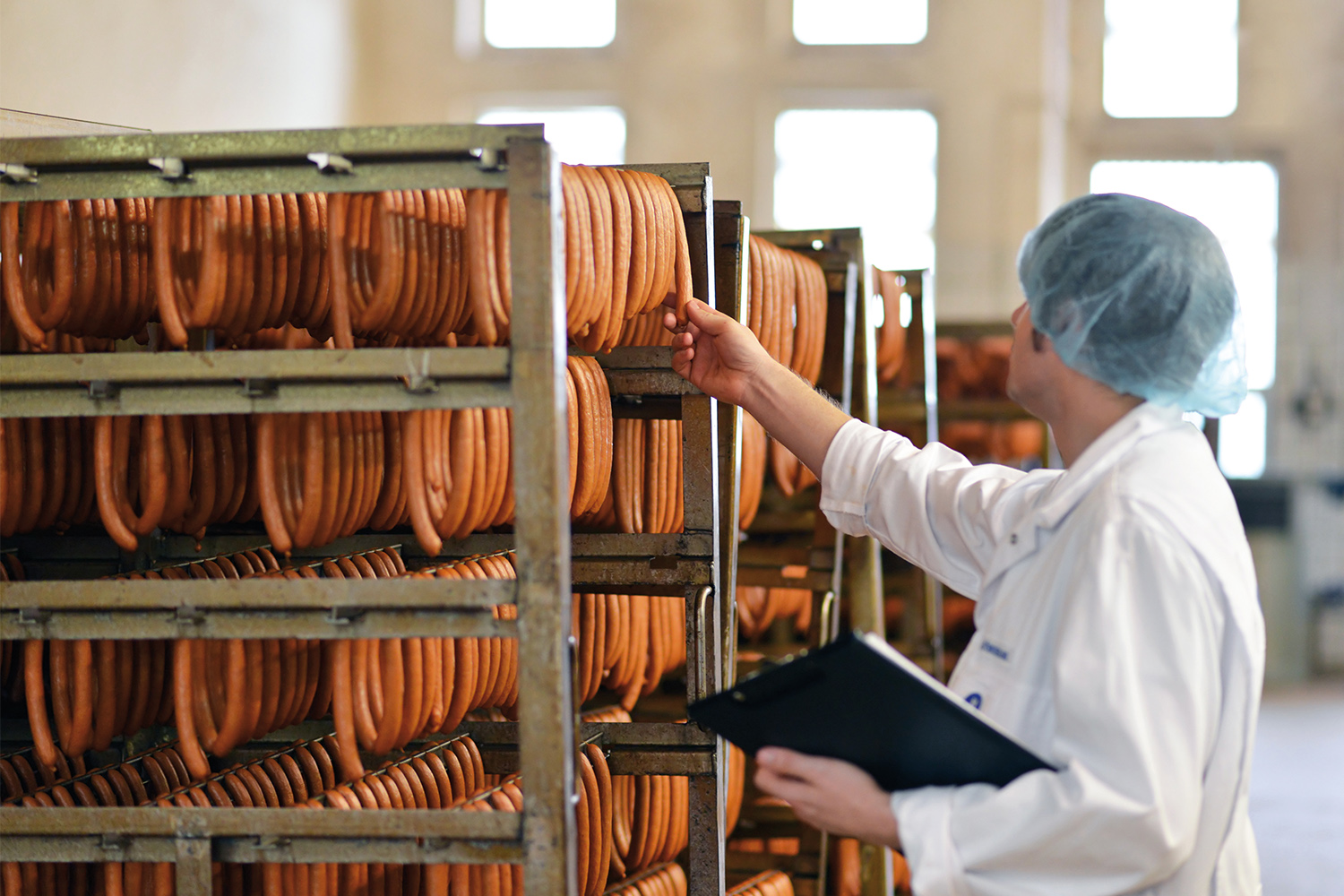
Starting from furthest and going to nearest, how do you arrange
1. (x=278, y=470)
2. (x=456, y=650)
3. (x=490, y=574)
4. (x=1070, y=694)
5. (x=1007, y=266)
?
1. (x=1007, y=266)
2. (x=490, y=574)
3. (x=456, y=650)
4. (x=278, y=470)
5. (x=1070, y=694)

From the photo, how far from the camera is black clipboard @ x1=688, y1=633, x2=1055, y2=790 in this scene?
1.60 metres

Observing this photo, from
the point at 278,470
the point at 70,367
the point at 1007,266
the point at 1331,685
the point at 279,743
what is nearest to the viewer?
the point at 70,367

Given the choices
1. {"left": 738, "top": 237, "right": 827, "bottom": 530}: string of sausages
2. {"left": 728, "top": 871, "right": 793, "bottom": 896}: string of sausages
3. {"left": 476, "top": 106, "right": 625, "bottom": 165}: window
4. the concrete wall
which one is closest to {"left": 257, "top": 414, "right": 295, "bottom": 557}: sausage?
{"left": 738, "top": 237, "right": 827, "bottom": 530}: string of sausages

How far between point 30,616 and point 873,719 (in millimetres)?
1315

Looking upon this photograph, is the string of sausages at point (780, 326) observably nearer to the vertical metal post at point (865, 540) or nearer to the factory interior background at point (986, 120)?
the vertical metal post at point (865, 540)

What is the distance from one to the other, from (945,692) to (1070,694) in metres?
0.16

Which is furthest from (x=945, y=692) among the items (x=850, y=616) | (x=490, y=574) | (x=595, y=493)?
(x=850, y=616)

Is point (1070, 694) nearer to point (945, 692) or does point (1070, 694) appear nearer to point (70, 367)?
point (945, 692)

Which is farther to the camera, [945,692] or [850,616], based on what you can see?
[850,616]

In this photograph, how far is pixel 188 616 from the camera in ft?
6.24

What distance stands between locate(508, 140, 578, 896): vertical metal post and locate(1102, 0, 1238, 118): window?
29.9ft

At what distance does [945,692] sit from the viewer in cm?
162

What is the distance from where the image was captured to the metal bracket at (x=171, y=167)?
1886 millimetres

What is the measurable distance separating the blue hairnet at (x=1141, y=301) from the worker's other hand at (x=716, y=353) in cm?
69
